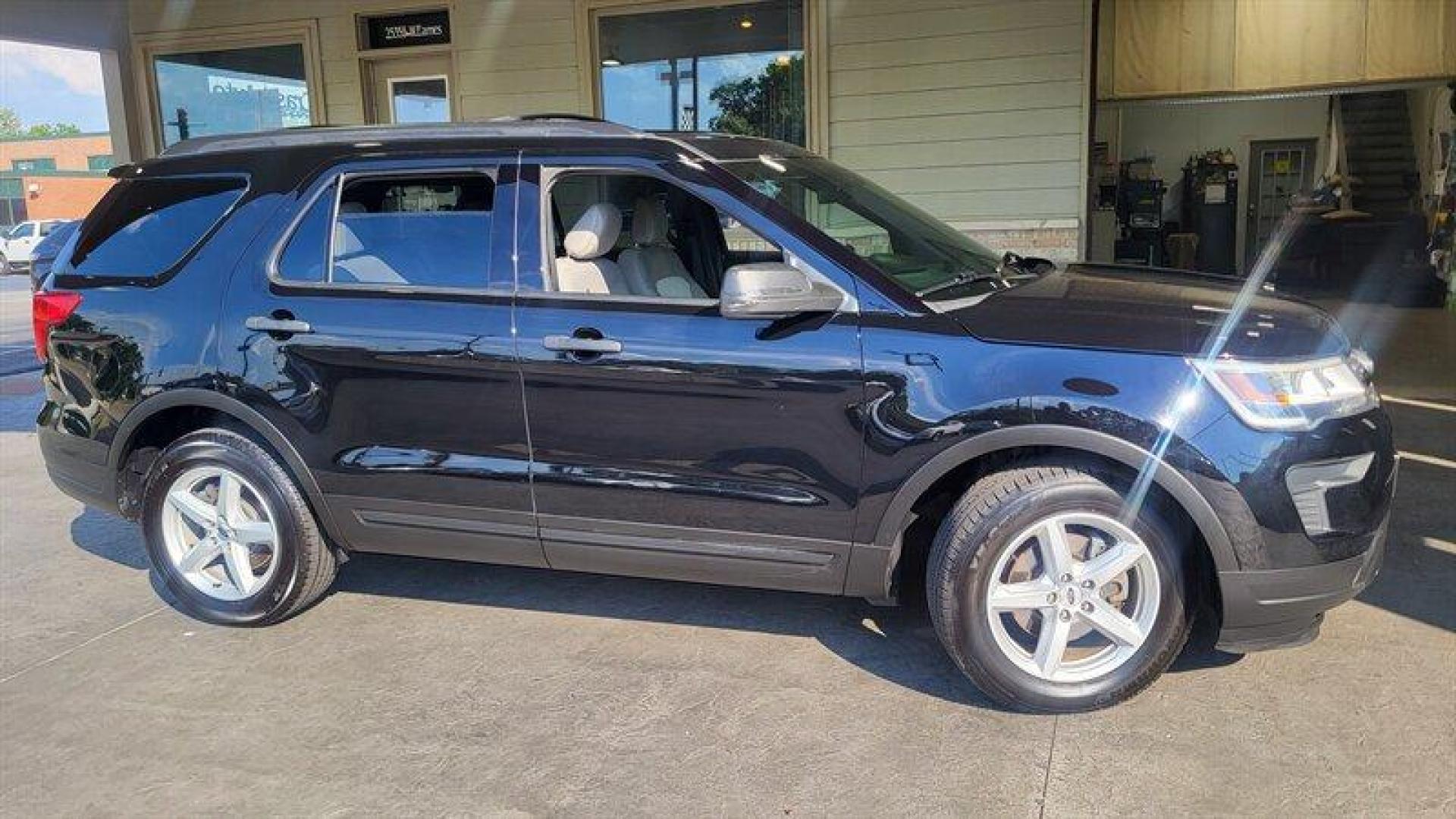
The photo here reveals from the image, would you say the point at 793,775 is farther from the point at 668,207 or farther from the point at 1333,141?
the point at 1333,141

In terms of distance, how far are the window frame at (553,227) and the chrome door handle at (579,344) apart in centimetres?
15

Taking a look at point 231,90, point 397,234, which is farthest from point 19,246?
point 397,234

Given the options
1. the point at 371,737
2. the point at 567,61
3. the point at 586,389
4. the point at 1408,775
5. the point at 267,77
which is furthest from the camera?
the point at 267,77

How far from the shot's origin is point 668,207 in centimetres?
453

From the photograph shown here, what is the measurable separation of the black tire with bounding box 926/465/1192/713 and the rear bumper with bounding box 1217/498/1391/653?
149 millimetres

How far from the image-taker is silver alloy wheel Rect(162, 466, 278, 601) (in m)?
4.29

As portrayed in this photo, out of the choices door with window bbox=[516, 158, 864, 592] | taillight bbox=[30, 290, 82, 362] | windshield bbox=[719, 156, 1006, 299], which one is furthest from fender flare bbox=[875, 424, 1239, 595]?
taillight bbox=[30, 290, 82, 362]

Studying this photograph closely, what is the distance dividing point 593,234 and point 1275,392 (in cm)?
235

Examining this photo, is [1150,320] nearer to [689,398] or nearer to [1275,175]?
[689,398]

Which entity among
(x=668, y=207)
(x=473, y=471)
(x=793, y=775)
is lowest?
(x=793, y=775)

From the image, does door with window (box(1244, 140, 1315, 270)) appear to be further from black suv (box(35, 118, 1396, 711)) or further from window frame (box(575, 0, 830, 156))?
black suv (box(35, 118, 1396, 711))

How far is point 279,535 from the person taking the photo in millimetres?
4258

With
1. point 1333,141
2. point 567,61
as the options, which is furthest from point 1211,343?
point 1333,141

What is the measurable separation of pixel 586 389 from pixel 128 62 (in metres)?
9.95
